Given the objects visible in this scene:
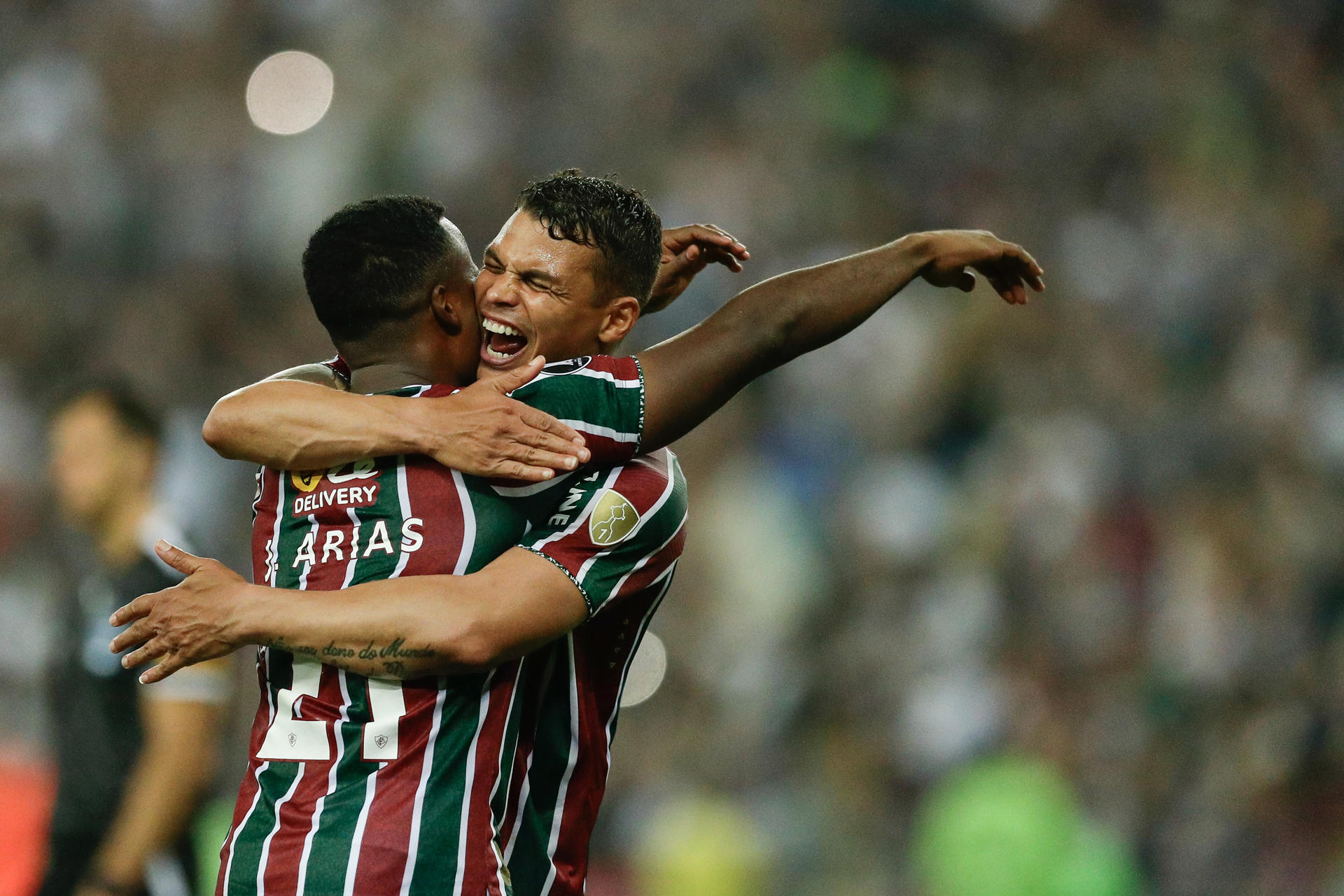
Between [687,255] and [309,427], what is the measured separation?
3.71ft

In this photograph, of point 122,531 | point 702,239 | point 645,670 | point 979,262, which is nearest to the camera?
point 979,262

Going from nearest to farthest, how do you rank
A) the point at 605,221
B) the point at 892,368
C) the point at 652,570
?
the point at 652,570 < the point at 605,221 < the point at 892,368

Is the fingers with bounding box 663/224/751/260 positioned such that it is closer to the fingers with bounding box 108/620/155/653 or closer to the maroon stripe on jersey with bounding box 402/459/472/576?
the maroon stripe on jersey with bounding box 402/459/472/576

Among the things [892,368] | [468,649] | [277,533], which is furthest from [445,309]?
[892,368]

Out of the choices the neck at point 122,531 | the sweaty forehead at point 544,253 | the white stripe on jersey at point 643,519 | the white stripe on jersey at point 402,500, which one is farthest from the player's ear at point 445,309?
the neck at point 122,531

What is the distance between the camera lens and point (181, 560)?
7.54ft

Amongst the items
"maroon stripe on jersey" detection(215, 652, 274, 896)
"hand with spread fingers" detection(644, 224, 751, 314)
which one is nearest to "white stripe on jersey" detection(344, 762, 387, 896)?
"maroon stripe on jersey" detection(215, 652, 274, 896)

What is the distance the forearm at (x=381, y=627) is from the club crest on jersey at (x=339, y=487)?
16cm

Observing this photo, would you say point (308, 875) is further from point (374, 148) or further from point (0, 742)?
point (374, 148)

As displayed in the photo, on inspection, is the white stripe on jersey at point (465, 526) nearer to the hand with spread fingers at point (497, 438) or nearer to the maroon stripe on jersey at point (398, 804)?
the hand with spread fingers at point (497, 438)

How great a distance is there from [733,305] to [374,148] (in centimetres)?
643

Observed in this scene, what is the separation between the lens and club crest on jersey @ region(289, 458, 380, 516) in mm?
2262

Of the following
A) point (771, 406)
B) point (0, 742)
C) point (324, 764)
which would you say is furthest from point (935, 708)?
point (324, 764)

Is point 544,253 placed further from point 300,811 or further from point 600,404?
point 300,811
